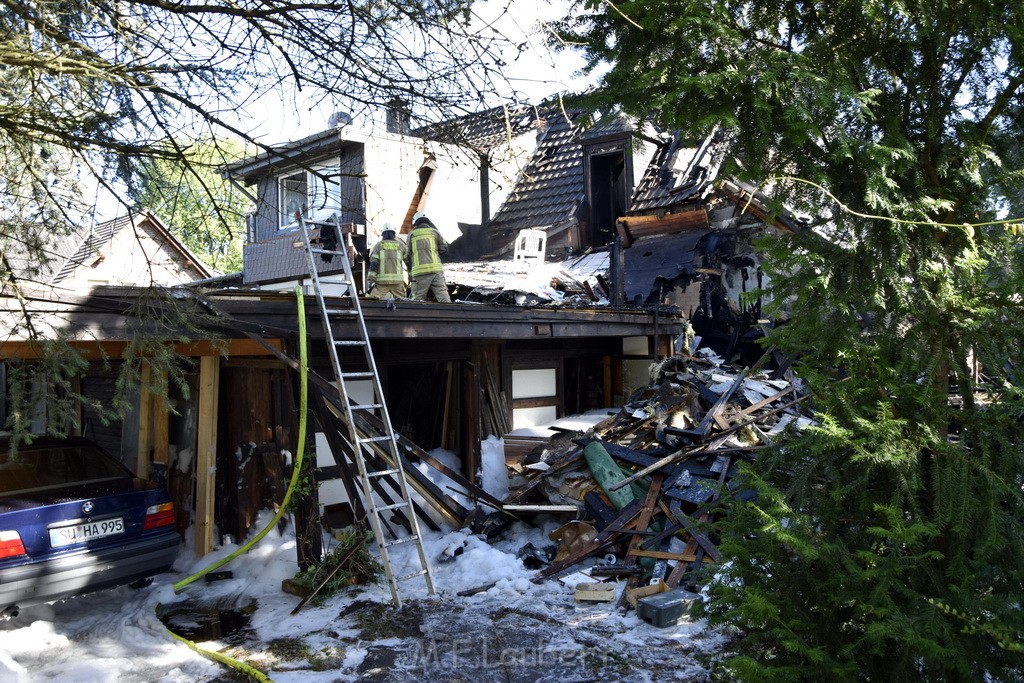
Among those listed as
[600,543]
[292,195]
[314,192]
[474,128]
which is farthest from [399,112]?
[292,195]

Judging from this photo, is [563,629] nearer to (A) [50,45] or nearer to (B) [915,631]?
(B) [915,631]

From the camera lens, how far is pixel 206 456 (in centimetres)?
812

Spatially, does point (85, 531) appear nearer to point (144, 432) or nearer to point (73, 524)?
point (73, 524)

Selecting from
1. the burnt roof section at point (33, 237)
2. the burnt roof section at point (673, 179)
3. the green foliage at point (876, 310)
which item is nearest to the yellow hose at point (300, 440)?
the burnt roof section at point (33, 237)

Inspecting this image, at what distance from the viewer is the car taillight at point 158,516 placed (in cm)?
677

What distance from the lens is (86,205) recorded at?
4.98 metres

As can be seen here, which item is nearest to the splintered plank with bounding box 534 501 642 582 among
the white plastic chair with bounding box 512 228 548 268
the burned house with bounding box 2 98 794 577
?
the burned house with bounding box 2 98 794 577

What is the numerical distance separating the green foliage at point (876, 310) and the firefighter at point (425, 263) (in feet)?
17.8

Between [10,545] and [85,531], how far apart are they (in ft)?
1.81

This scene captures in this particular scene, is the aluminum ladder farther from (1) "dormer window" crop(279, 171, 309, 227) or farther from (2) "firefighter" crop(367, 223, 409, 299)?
(2) "firefighter" crop(367, 223, 409, 299)

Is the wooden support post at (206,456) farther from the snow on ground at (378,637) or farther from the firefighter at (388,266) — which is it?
the firefighter at (388,266)

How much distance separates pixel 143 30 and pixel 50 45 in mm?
531

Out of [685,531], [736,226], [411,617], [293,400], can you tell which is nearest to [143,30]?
[293,400]

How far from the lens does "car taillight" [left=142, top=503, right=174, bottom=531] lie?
6766mm
